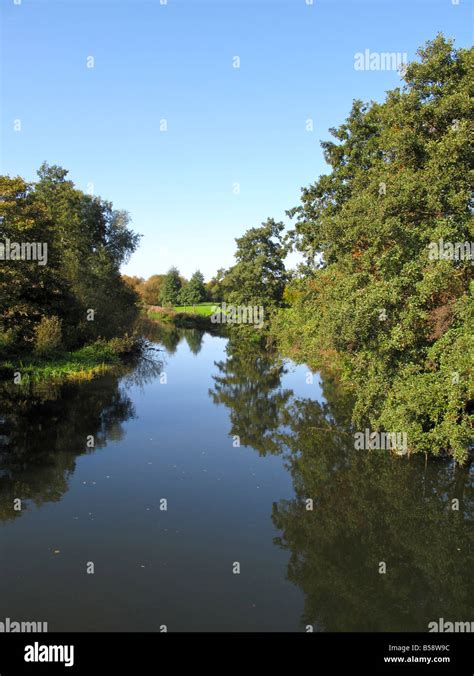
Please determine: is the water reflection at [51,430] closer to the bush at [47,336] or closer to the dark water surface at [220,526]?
the dark water surface at [220,526]

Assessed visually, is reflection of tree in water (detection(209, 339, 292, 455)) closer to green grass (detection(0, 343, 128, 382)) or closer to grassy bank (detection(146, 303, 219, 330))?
green grass (detection(0, 343, 128, 382))

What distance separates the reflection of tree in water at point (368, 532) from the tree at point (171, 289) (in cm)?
9537

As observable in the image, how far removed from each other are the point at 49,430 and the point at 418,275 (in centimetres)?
1492

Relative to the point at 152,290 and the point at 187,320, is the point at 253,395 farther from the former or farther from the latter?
the point at 152,290

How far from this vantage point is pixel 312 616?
29.6ft

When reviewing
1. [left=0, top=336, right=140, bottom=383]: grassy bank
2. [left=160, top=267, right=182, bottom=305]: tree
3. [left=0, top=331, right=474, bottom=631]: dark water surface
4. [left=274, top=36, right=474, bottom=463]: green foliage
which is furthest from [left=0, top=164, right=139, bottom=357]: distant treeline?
[left=160, top=267, right=182, bottom=305]: tree

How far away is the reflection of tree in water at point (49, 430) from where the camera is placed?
1445cm

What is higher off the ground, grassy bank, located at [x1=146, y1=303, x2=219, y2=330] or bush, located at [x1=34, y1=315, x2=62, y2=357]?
grassy bank, located at [x1=146, y1=303, x2=219, y2=330]

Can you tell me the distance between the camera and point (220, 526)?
12516mm

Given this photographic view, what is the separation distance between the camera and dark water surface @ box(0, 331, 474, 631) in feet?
30.0

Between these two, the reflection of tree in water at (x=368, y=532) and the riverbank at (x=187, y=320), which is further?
the riverbank at (x=187, y=320)

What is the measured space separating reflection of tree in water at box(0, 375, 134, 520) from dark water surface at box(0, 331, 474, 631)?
93mm

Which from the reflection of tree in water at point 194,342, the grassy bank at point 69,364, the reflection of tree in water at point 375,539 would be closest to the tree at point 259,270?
the reflection of tree in water at point 194,342

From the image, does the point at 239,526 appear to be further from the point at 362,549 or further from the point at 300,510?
the point at 362,549
